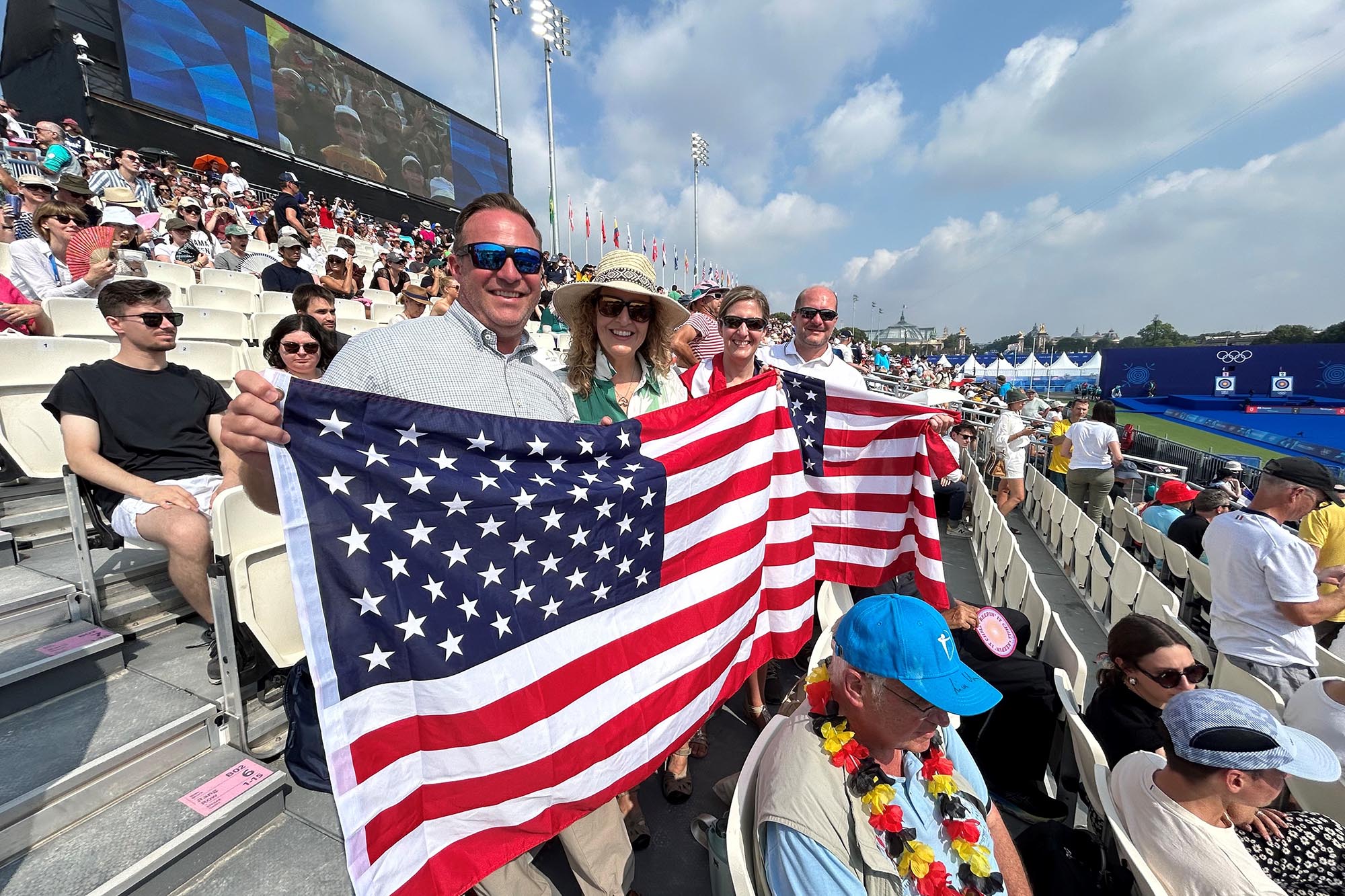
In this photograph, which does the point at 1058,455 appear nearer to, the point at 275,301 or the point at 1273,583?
the point at 1273,583

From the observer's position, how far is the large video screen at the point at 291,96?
18.3 metres

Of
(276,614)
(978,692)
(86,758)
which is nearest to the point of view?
(978,692)

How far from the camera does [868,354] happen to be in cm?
2628

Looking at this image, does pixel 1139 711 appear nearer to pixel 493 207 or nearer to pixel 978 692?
pixel 978 692

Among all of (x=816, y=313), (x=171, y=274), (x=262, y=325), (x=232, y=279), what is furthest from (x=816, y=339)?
(x=232, y=279)

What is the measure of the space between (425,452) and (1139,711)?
11.2 feet

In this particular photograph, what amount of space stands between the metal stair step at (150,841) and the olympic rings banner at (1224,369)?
3815cm

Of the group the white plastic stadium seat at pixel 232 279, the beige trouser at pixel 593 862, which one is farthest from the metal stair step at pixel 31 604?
the white plastic stadium seat at pixel 232 279

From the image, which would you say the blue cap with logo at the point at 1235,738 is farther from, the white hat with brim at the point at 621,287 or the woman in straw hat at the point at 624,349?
the white hat with brim at the point at 621,287

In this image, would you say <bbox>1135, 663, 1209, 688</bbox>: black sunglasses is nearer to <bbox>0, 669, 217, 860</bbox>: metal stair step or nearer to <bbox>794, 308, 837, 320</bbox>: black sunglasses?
<bbox>794, 308, 837, 320</bbox>: black sunglasses

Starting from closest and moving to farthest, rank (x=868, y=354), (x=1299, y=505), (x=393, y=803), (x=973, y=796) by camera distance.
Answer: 1. (x=393, y=803)
2. (x=973, y=796)
3. (x=1299, y=505)
4. (x=868, y=354)

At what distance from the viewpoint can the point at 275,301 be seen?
6.99 metres

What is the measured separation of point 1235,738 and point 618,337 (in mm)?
2852

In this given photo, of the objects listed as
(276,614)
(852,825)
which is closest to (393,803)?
(852,825)
